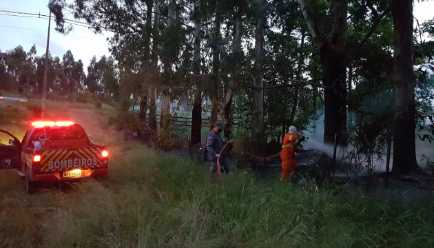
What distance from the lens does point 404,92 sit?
10.1 metres

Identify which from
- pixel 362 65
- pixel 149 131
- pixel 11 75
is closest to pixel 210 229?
pixel 362 65

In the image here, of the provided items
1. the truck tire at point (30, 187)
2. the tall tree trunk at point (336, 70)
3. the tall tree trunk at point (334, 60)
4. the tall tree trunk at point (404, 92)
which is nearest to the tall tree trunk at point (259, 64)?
the tall tree trunk at point (334, 60)

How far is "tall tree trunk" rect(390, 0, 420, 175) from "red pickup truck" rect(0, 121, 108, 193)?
7.40 m

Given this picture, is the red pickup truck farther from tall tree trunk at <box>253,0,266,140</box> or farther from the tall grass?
tall tree trunk at <box>253,0,266,140</box>

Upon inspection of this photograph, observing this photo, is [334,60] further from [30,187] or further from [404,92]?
[30,187]

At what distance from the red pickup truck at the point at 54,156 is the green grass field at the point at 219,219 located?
617 mm

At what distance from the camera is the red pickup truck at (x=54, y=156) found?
7600 millimetres

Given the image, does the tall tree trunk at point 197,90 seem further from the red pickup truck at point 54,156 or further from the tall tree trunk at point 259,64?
the red pickup truck at point 54,156

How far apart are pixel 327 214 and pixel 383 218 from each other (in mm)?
766

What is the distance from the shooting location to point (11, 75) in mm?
65688

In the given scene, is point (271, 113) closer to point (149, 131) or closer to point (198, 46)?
point (198, 46)

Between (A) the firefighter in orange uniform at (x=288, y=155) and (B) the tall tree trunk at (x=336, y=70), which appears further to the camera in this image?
(B) the tall tree trunk at (x=336, y=70)

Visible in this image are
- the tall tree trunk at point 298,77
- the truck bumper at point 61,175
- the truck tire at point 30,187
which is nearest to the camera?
the truck bumper at point 61,175

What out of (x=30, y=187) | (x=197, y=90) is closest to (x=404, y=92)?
(x=197, y=90)
